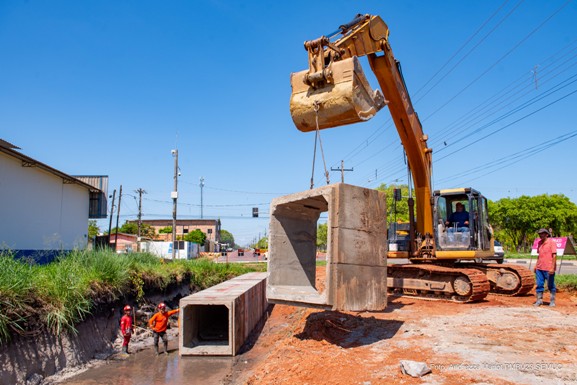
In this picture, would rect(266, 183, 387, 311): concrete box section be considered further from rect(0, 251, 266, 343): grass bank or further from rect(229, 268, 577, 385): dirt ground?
rect(0, 251, 266, 343): grass bank

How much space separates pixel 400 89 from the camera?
392 inches

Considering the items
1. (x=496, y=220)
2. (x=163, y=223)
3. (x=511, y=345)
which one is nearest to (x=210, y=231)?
(x=163, y=223)

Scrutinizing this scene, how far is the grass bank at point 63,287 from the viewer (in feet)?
25.3

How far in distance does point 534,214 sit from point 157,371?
155 ft

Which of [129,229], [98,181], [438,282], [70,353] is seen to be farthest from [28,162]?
[129,229]

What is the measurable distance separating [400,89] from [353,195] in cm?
430

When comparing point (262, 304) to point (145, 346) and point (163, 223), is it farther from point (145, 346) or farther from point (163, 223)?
point (163, 223)

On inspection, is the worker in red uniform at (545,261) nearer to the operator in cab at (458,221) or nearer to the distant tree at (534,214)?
the operator in cab at (458,221)

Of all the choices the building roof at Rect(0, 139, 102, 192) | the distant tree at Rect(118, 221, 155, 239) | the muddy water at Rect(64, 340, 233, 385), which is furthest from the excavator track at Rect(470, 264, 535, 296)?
the distant tree at Rect(118, 221, 155, 239)

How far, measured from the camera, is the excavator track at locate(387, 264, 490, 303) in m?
10.4

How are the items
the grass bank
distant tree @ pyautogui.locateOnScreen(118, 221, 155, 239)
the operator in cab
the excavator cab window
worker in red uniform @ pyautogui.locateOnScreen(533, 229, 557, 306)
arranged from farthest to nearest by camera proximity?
distant tree @ pyautogui.locateOnScreen(118, 221, 155, 239)
the operator in cab
the excavator cab window
worker in red uniform @ pyautogui.locateOnScreen(533, 229, 557, 306)
the grass bank

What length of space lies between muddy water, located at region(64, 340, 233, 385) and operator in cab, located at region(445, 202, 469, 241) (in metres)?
6.36

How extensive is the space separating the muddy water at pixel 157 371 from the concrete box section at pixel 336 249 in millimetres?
2329

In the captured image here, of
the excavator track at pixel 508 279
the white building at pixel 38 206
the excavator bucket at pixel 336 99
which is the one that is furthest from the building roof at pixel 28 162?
the excavator track at pixel 508 279
